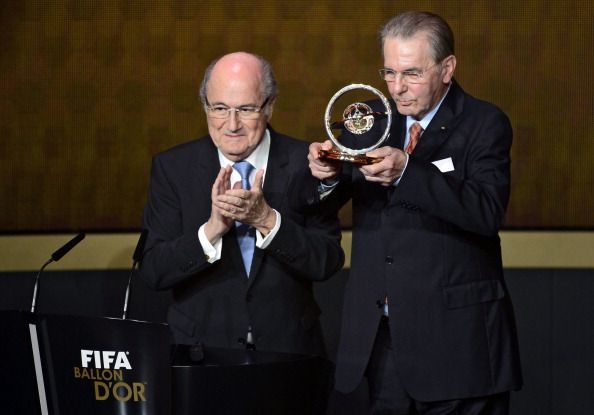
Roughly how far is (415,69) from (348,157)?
337 millimetres

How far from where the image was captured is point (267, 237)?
3020mm

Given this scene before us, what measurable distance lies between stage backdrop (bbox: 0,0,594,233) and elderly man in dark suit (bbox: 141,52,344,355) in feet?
4.53

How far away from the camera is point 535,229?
15.4ft

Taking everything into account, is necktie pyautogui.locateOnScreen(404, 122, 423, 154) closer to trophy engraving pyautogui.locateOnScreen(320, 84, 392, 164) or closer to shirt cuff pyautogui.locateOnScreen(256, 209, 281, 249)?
trophy engraving pyautogui.locateOnScreen(320, 84, 392, 164)

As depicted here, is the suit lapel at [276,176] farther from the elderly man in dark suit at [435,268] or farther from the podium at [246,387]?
the podium at [246,387]

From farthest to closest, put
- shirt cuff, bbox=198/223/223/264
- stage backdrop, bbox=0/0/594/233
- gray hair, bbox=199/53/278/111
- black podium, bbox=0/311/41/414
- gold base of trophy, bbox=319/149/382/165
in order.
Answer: stage backdrop, bbox=0/0/594/233, gray hair, bbox=199/53/278/111, shirt cuff, bbox=198/223/223/264, gold base of trophy, bbox=319/149/382/165, black podium, bbox=0/311/41/414

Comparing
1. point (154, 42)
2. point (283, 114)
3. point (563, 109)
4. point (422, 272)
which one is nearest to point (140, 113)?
point (154, 42)

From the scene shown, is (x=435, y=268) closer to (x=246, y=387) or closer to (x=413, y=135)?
(x=413, y=135)

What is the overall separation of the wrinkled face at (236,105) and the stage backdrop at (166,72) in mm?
1466

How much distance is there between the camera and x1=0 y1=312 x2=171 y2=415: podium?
2404 millimetres

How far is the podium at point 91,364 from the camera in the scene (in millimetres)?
2404

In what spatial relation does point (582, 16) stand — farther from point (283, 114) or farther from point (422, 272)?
point (422, 272)

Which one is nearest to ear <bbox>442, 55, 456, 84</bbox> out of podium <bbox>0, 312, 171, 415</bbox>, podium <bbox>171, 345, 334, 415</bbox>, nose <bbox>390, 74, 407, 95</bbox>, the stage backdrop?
nose <bbox>390, 74, 407, 95</bbox>

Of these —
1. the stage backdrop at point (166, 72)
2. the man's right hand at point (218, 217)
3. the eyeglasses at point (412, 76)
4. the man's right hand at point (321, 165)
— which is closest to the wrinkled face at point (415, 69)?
the eyeglasses at point (412, 76)
